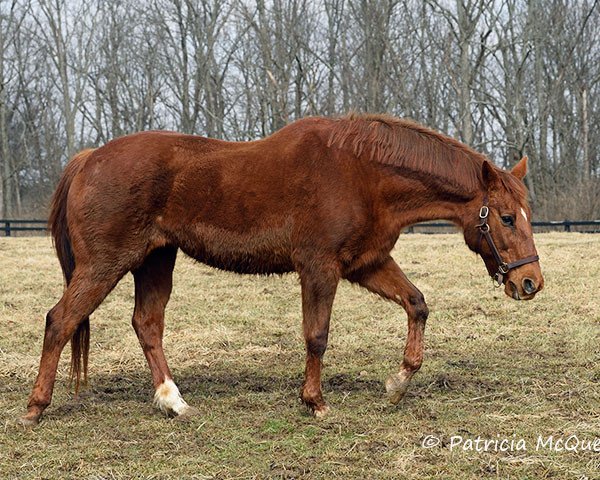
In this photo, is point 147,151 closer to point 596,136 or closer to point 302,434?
point 302,434

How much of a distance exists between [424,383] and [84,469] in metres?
2.83

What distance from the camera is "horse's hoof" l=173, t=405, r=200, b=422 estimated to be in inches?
185

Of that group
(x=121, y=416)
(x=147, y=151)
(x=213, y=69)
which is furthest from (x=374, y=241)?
(x=213, y=69)

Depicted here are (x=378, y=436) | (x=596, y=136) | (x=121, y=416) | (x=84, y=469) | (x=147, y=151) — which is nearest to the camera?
(x=84, y=469)

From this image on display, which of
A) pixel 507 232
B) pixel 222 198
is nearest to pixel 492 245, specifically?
pixel 507 232

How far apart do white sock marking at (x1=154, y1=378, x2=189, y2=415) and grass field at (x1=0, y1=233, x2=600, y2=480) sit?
0.12 meters

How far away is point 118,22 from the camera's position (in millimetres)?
33281

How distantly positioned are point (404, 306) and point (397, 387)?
631 mm

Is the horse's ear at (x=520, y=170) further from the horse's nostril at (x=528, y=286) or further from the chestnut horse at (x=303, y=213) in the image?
the horse's nostril at (x=528, y=286)

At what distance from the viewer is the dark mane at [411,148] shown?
16.3 feet

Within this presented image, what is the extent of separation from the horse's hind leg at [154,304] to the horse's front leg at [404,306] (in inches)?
59.8

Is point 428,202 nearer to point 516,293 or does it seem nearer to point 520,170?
point 520,170

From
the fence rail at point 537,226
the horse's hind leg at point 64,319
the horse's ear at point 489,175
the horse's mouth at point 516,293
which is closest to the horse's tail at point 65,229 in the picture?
the horse's hind leg at point 64,319

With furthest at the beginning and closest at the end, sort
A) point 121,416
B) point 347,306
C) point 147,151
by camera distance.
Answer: point 347,306
point 147,151
point 121,416
